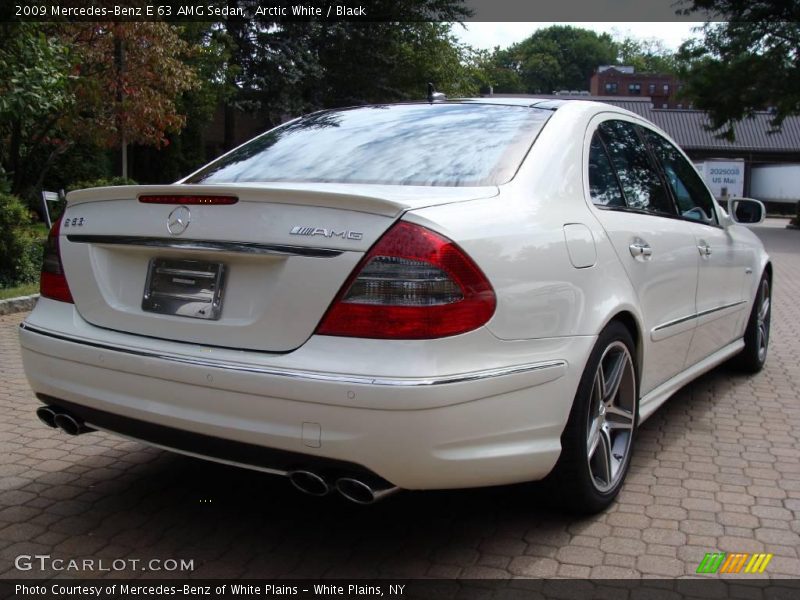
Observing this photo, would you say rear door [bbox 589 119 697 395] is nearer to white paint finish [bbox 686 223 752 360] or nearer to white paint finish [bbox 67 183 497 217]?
white paint finish [bbox 686 223 752 360]

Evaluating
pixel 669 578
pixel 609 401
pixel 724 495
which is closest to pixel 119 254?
pixel 609 401

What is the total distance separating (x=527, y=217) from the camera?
297cm

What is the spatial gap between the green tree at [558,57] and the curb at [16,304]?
110 m

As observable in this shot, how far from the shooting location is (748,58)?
99.7ft

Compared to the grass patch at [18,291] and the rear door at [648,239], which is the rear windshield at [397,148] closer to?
the rear door at [648,239]

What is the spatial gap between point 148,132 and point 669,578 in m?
15.3

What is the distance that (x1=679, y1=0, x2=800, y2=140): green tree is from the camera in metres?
29.2

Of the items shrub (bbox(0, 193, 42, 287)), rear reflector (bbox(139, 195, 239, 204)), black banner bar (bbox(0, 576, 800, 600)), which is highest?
rear reflector (bbox(139, 195, 239, 204))

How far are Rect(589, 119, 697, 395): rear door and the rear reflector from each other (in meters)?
1.51

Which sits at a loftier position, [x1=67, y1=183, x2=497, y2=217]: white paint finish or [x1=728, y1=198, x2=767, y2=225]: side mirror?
[x1=67, y1=183, x2=497, y2=217]: white paint finish

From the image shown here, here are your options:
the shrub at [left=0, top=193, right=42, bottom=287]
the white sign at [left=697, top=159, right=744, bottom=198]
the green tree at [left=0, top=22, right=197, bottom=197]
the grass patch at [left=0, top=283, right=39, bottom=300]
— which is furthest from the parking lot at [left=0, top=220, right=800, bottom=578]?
the white sign at [left=697, top=159, right=744, bottom=198]

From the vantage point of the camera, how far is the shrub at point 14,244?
9.10m
